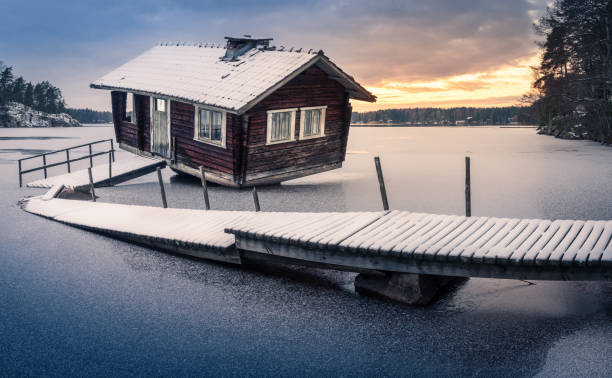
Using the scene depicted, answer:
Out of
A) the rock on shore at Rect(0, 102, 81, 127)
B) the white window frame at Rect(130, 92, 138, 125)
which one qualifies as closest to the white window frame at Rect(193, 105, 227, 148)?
the white window frame at Rect(130, 92, 138, 125)

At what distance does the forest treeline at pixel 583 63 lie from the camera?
37.6 m

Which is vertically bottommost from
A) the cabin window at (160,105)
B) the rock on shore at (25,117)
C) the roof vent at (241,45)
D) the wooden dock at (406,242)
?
the rock on shore at (25,117)

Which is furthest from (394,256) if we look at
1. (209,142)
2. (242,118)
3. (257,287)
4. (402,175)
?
(402,175)

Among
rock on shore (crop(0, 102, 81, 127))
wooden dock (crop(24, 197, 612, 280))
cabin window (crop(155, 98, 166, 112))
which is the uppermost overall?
cabin window (crop(155, 98, 166, 112))

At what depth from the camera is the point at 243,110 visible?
16.1 metres

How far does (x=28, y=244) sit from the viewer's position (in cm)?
1206

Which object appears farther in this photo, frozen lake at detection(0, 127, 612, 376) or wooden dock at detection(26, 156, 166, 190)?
wooden dock at detection(26, 156, 166, 190)

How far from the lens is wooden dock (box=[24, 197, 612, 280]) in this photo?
721 centimetres

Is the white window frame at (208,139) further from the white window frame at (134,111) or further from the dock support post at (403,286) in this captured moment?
the dock support post at (403,286)

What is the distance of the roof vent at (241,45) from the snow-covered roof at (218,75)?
312 millimetres

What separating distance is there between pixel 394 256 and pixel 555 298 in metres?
2.72

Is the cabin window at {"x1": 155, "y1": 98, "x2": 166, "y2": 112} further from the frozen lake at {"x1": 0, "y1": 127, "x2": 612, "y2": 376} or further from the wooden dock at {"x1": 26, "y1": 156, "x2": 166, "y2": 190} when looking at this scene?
the frozen lake at {"x1": 0, "y1": 127, "x2": 612, "y2": 376}

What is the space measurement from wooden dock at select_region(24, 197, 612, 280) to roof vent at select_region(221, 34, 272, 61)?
10.9 m

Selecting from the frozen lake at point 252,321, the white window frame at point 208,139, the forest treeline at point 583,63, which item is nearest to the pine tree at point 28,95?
the forest treeline at point 583,63
